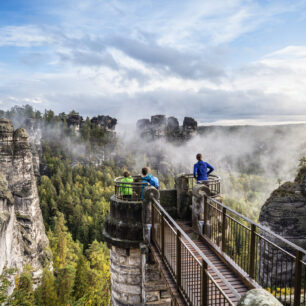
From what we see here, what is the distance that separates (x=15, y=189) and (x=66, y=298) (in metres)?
12.1

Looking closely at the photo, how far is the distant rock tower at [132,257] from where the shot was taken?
26.0ft

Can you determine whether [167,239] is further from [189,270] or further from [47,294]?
[47,294]

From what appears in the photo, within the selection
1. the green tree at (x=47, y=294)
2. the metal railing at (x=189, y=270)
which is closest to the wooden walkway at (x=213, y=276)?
the metal railing at (x=189, y=270)

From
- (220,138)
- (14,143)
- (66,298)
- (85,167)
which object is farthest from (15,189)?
(220,138)

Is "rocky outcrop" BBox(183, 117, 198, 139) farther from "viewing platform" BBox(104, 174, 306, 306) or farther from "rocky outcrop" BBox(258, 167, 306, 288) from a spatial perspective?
"viewing platform" BBox(104, 174, 306, 306)

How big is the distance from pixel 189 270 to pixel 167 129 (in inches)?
5403

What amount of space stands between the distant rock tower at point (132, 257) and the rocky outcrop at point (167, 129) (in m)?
127

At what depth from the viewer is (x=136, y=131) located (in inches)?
5906

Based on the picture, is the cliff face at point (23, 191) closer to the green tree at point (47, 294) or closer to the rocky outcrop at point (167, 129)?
the green tree at point (47, 294)

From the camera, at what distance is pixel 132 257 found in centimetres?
842

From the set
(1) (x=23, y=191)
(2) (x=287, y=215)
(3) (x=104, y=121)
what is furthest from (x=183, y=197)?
(3) (x=104, y=121)

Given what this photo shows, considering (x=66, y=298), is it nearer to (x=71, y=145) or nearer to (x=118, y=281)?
(x=118, y=281)

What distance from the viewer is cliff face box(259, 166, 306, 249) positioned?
776 inches

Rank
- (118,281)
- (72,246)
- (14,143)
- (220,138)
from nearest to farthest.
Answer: (118,281) → (14,143) → (72,246) → (220,138)
